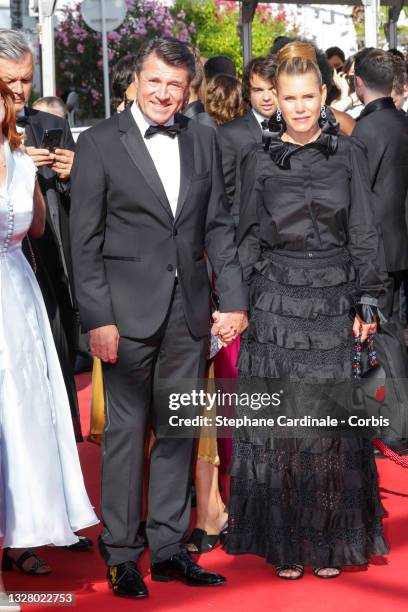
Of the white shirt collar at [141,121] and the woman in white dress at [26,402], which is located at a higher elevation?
the white shirt collar at [141,121]

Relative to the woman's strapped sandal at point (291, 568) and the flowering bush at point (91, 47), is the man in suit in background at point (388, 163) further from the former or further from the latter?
the flowering bush at point (91, 47)

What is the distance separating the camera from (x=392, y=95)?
25.7ft

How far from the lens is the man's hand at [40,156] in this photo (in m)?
5.04

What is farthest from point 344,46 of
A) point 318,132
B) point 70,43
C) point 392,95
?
point 318,132

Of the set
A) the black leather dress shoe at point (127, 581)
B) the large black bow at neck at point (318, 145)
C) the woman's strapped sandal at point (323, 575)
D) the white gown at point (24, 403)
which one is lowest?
the woman's strapped sandal at point (323, 575)

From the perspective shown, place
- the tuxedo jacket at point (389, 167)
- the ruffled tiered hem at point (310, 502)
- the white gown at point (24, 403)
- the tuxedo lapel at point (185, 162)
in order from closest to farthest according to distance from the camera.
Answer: the white gown at point (24, 403) < the tuxedo lapel at point (185, 162) < the ruffled tiered hem at point (310, 502) < the tuxedo jacket at point (389, 167)

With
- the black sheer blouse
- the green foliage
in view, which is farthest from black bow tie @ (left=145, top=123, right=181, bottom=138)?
the green foliage

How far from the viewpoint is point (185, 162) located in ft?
15.7

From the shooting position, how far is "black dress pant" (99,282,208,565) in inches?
188

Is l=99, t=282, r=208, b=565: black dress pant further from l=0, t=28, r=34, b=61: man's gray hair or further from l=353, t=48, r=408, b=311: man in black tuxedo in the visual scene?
l=353, t=48, r=408, b=311: man in black tuxedo

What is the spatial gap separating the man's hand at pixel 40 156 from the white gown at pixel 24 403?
0.32m

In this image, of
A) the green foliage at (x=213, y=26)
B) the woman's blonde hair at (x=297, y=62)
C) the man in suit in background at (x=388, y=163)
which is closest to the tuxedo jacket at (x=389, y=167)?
the man in suit in background at (x=388, y=163)

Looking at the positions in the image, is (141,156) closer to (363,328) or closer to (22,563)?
(363,328)

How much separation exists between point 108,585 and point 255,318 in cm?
126
